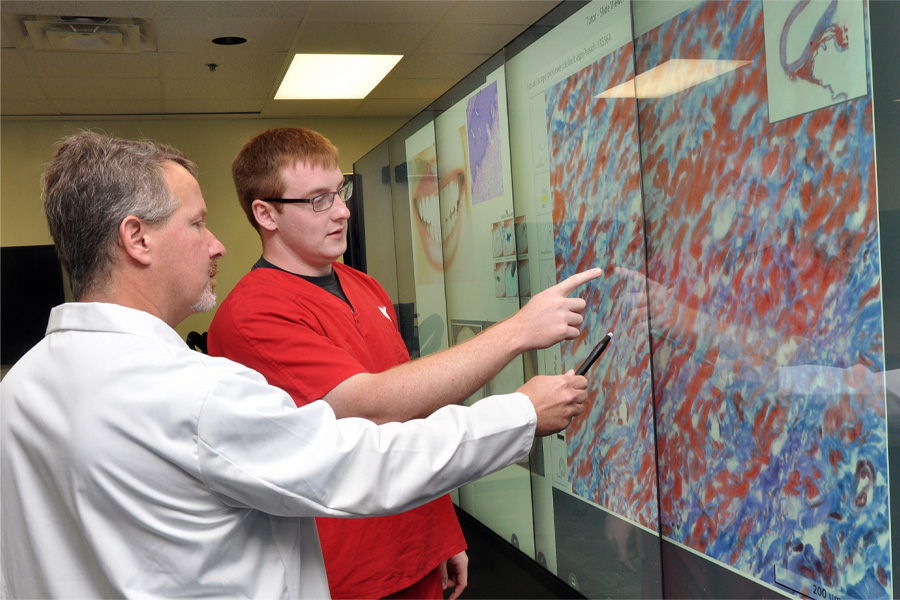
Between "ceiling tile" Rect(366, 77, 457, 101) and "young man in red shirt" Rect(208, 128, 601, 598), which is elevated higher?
"ceiling tile" Rect(366, 77, 457, 101)

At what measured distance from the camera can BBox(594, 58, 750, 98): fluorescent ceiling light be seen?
1876 millimetres

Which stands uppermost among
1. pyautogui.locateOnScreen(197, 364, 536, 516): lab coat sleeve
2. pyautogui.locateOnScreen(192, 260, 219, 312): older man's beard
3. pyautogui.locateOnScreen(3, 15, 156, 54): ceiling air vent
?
pyautogui.locateOnScreen(3, 15, 156, 54): ceiling air vent

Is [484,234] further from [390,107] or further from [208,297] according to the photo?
[390,107]

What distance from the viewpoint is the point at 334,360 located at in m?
1.46

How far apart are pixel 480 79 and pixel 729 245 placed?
1443 millimetres

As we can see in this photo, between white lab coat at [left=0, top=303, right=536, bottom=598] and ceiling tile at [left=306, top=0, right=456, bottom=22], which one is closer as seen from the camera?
white lab coat at [left=0, top=303, right=536, bottom=598]

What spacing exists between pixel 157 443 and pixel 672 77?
1662 mm

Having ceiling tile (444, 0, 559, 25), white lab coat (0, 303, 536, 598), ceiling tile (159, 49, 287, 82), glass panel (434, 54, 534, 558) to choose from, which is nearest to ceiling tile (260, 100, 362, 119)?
ceiling tile (159, 49, 287, 82)

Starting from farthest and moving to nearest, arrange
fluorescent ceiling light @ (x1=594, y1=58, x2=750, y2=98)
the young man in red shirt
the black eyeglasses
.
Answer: fluorescent ceiling light @ (x1=594, y1=58, x2=750, y2=98) < the black eyeglasses < the young man in red shirt

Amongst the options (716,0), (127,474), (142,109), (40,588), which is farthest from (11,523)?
(142,109)

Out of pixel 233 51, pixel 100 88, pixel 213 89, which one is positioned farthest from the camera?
pixel 213 89


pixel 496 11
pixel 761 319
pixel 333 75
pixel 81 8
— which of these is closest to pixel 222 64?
pixel 333 75

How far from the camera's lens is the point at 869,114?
147 centimetres

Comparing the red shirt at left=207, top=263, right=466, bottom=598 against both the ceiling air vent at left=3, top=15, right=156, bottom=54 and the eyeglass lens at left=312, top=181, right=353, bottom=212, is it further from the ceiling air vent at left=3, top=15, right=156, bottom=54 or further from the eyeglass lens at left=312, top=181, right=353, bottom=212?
the ceiling air vent at left=3, top=15, right=156, bottom=54
